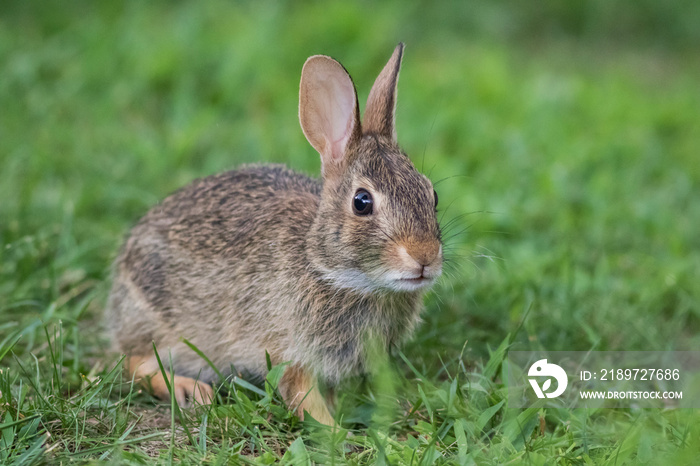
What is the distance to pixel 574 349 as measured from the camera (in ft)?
13.9

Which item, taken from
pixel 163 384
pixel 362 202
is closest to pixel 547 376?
pixel 362 202

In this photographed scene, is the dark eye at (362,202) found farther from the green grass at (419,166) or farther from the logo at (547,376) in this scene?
the logo at (547,376)

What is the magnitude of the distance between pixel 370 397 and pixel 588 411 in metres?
0.94

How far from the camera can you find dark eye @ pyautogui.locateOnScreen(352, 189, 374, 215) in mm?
3506

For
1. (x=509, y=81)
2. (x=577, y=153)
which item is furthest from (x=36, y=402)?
(x=509, y=81)

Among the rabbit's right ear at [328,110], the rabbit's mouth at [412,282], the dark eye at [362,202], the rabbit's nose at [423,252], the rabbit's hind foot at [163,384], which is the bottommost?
the rabbit's hind foot at [163,384]

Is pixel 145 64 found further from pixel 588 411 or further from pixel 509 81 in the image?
pixel 588 411

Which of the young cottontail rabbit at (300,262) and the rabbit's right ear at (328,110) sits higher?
the rabbit's right ear at (328,110)

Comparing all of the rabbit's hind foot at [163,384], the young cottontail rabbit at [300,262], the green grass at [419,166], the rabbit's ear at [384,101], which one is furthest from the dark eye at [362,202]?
the rabbit's hind foot at [163,384]

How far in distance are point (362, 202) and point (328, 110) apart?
0.55 meters

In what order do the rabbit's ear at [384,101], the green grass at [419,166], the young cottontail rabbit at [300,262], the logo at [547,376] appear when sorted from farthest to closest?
1. the rabbit's ear at [384,101]
2. the logo at [547,376]
3. the young cottontail rabbit at [300,262]
4. the green grass at [419,166]

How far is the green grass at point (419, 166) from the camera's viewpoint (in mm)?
3229

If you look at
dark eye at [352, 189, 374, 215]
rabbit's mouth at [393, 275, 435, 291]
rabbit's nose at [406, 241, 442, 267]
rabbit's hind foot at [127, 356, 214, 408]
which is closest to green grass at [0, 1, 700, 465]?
rabbit's hind foot at [127, 356, 214, 408]

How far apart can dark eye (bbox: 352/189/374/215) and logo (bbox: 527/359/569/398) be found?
1.07 m
